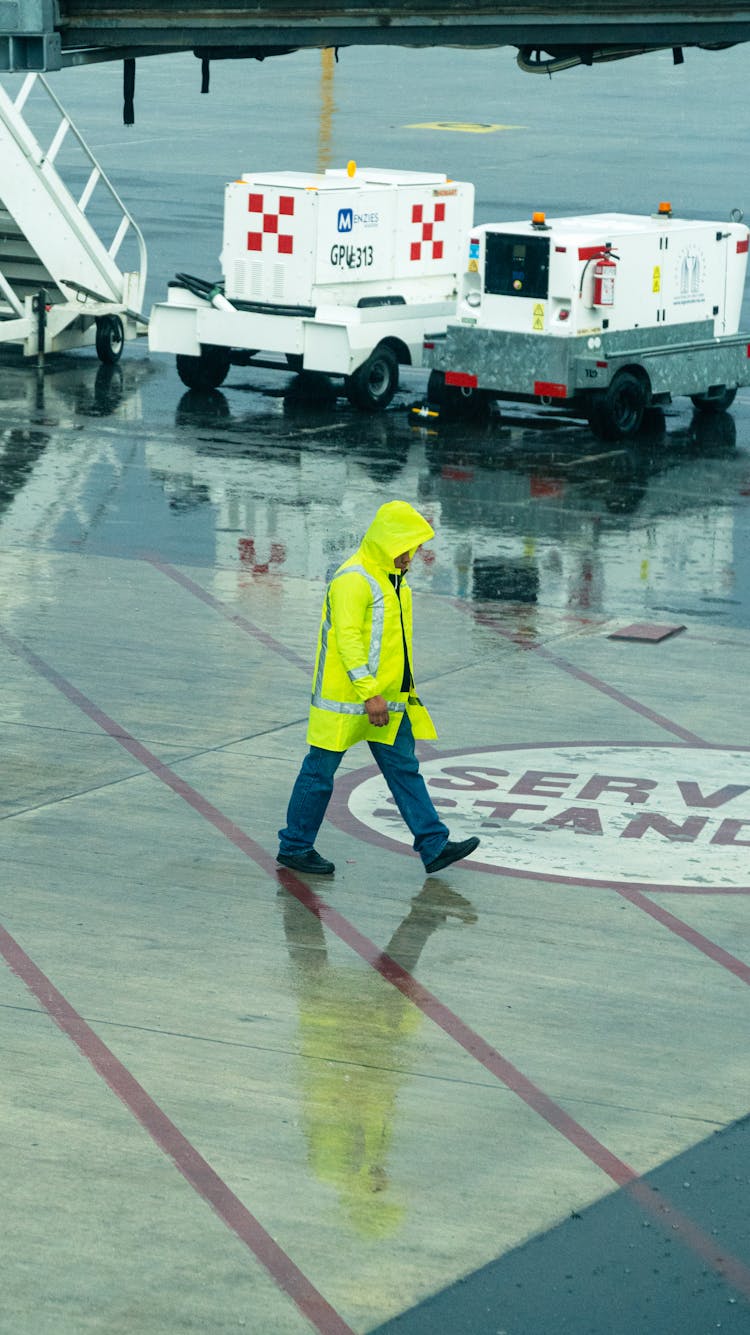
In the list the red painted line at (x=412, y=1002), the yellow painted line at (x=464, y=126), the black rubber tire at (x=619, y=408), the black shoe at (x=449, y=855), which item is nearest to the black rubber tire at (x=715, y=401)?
the black rubber tire at (x=619, y=408)

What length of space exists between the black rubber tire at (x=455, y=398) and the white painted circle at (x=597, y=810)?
11.6m

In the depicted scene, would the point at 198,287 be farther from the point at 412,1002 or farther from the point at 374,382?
the point at 412,1002

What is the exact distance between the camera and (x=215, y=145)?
52062 millimetres

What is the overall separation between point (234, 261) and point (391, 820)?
1452 cm

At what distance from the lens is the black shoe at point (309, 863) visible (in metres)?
11.3

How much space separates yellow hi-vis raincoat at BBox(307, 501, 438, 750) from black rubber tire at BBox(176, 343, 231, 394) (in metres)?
15.3

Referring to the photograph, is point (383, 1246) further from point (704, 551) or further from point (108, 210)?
point (108, 210)

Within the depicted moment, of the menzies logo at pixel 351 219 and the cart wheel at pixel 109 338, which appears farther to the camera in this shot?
the cart wheel at pixel 109 338

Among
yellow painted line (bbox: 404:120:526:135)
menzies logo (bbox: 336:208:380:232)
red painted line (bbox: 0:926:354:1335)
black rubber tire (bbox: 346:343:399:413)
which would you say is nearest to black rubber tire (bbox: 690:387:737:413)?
black rubber tire (bbox: 346:343:399:413)

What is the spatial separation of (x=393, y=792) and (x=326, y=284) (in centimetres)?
1483

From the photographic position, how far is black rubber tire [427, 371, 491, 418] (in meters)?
24.7

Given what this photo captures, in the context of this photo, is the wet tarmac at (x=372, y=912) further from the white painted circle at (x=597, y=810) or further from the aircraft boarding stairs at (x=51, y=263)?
the aircraft boarding stairs at (x=51, y=263)

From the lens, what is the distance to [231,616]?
16625 millimetres

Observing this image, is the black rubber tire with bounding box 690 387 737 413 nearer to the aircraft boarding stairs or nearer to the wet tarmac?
the wet tarmac
